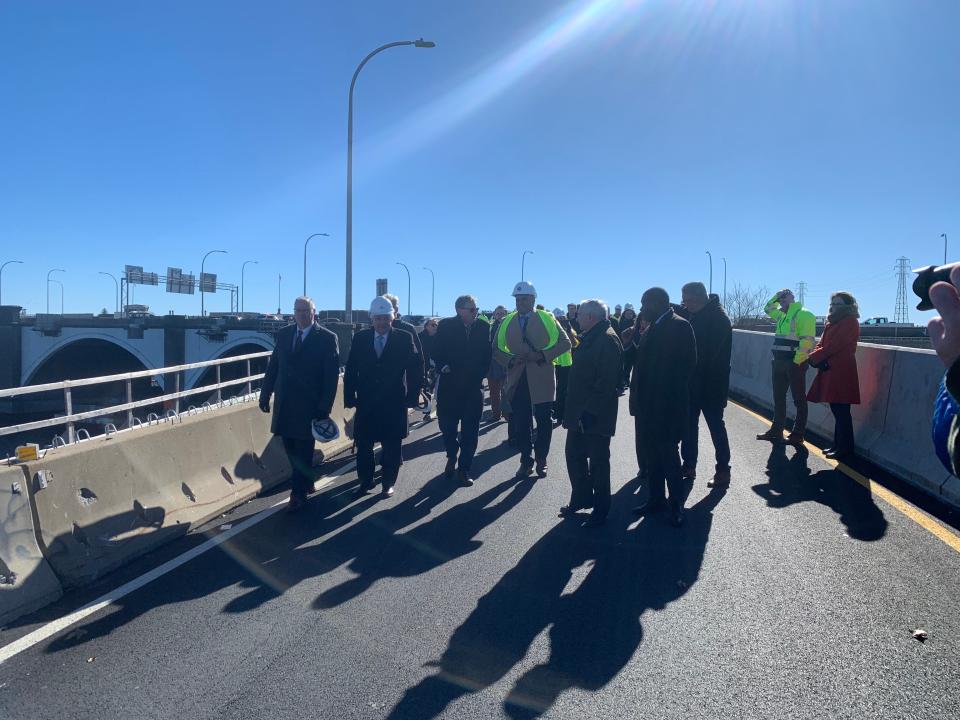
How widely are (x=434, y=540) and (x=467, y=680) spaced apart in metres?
2.37

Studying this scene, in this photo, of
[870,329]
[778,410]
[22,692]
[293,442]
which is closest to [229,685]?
[22,692]

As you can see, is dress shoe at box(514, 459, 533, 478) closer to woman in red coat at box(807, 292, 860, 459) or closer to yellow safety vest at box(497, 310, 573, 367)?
yellow safety vest at box(497, 310, 573, 367)

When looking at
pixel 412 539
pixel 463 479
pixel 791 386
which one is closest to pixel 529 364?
pixel 463 479

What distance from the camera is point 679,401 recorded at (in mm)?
6230

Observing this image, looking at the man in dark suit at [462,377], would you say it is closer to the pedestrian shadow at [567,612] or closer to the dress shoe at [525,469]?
the dress shoe at [525,469]

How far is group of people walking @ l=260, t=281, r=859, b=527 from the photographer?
626 centimetres

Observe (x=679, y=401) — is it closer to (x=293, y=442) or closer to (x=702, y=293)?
(x=702, y=293)

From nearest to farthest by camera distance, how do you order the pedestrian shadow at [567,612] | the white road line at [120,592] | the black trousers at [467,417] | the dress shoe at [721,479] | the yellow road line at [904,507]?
the pedestrian shadow at [567,612] < the white road line at [120,592] < the yellow road line at [904,507] < the dress shoe at [721,479] < the black trousers at [467,417]

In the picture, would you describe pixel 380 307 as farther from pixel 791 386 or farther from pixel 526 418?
pixel 791 386

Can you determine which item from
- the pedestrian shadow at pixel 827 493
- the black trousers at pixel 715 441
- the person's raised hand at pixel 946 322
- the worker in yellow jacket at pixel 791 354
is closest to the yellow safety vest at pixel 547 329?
the black trousers at pixel 715 441

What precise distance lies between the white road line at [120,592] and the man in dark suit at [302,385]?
0.56m

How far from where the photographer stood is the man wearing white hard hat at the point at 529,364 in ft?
26.9

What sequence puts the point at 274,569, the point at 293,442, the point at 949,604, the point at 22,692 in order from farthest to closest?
the point at 293,442 → the point at 274,569 → the point at 949,604 → the point at 22,692

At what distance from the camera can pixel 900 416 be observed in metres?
8.59
